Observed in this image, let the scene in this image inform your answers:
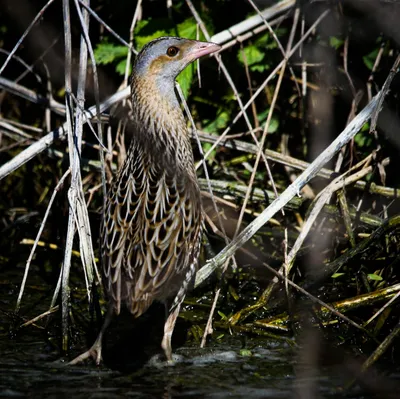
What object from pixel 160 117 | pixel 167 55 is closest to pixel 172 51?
pixel 167 55

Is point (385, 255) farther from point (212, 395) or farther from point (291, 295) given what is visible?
point (212, 395)

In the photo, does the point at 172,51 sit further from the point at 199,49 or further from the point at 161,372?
the point at 161,372

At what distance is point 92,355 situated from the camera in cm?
431

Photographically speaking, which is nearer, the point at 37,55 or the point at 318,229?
the point at 318,229

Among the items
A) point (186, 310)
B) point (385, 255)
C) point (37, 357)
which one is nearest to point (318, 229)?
point (385, 255)

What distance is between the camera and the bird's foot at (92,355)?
168 inches

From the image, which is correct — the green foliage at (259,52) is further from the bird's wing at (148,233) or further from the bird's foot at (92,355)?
the bird's foot at (92,355)

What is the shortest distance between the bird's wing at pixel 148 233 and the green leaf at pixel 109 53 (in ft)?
4.64

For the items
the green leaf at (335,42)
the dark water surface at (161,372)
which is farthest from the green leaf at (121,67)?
the dark water surface at (161,372)

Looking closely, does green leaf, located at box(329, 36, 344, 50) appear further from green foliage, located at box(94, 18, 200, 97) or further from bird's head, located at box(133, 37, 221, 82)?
bird's head, located at box(133, 37, 221, 82)

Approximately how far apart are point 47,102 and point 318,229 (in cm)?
223

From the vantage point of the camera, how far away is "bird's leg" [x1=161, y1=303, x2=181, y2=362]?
175 inches

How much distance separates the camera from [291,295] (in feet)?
16.3

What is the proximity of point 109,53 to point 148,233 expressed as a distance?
2.07 m
